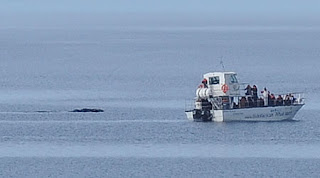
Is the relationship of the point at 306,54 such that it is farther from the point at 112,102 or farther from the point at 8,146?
the point at 8,146

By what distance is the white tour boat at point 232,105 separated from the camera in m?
84.2

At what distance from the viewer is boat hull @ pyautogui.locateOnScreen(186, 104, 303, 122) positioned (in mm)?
84125

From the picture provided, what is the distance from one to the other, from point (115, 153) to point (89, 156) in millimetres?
1734

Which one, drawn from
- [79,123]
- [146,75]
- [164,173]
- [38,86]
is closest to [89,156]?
[164,173]

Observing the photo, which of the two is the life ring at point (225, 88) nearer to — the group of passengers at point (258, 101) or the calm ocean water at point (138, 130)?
the group of passengers at point (258, 101)

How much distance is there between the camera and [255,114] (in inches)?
3322

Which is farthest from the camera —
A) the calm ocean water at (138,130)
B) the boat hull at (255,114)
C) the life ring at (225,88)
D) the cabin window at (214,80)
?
the cabin window at (214,80)

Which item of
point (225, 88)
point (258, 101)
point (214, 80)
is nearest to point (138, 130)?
point (225, 88)

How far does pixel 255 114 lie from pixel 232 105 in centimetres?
153

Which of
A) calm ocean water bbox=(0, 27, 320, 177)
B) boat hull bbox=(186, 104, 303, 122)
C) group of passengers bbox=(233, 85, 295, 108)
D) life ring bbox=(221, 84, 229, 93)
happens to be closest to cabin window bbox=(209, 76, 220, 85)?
life ring bbox=(221, 84, 229, 93)

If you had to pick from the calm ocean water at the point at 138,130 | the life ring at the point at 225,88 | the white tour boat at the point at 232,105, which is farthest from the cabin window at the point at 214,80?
the calm ocean water at the point at 138,130

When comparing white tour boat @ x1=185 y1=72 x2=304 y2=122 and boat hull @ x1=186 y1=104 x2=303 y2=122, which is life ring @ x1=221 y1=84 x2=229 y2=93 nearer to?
white tour boat @ x1=185 y1=72 x2=304 y2=122

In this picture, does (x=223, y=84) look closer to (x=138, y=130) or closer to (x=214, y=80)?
(x=214, y=80)

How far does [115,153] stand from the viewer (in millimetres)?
72062
